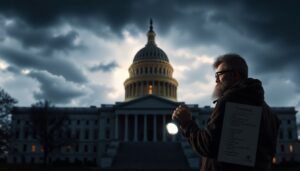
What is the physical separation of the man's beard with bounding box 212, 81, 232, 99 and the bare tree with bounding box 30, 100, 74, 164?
59806 mm

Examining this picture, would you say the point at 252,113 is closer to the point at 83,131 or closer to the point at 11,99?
the point at 11,99

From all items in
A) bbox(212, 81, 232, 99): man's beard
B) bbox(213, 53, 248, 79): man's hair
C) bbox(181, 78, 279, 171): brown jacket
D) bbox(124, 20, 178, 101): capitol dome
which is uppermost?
bbox(124, 20, 178, 101): capitol dome

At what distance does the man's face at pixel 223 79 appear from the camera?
3701mm

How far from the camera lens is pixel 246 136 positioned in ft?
10.9

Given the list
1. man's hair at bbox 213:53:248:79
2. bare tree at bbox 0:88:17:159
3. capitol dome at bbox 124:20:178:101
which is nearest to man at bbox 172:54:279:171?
man's hair at bbox 213:53:248:79

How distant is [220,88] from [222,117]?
0.53 m

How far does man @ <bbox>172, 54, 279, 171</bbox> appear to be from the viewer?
329 cm

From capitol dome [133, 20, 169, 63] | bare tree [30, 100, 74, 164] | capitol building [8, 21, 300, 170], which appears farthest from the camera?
capitol dome [133, 20, 169, 63]

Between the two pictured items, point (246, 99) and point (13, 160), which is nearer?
point (246, 99)

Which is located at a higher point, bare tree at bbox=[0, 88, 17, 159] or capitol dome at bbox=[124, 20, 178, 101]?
capitol dome at bbox=[124, 20, 178, 101]

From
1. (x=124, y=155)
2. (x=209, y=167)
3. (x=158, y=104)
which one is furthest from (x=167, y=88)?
(x=209, y=167)

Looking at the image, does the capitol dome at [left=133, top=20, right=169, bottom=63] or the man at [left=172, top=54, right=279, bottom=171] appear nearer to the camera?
the man at [left=172, top=54, right=279, bottom=171]

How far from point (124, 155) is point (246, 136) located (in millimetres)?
62373

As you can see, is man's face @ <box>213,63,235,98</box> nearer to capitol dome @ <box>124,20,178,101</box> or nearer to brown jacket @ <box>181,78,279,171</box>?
brown jacket @ <box>181,78,279,171</box>
